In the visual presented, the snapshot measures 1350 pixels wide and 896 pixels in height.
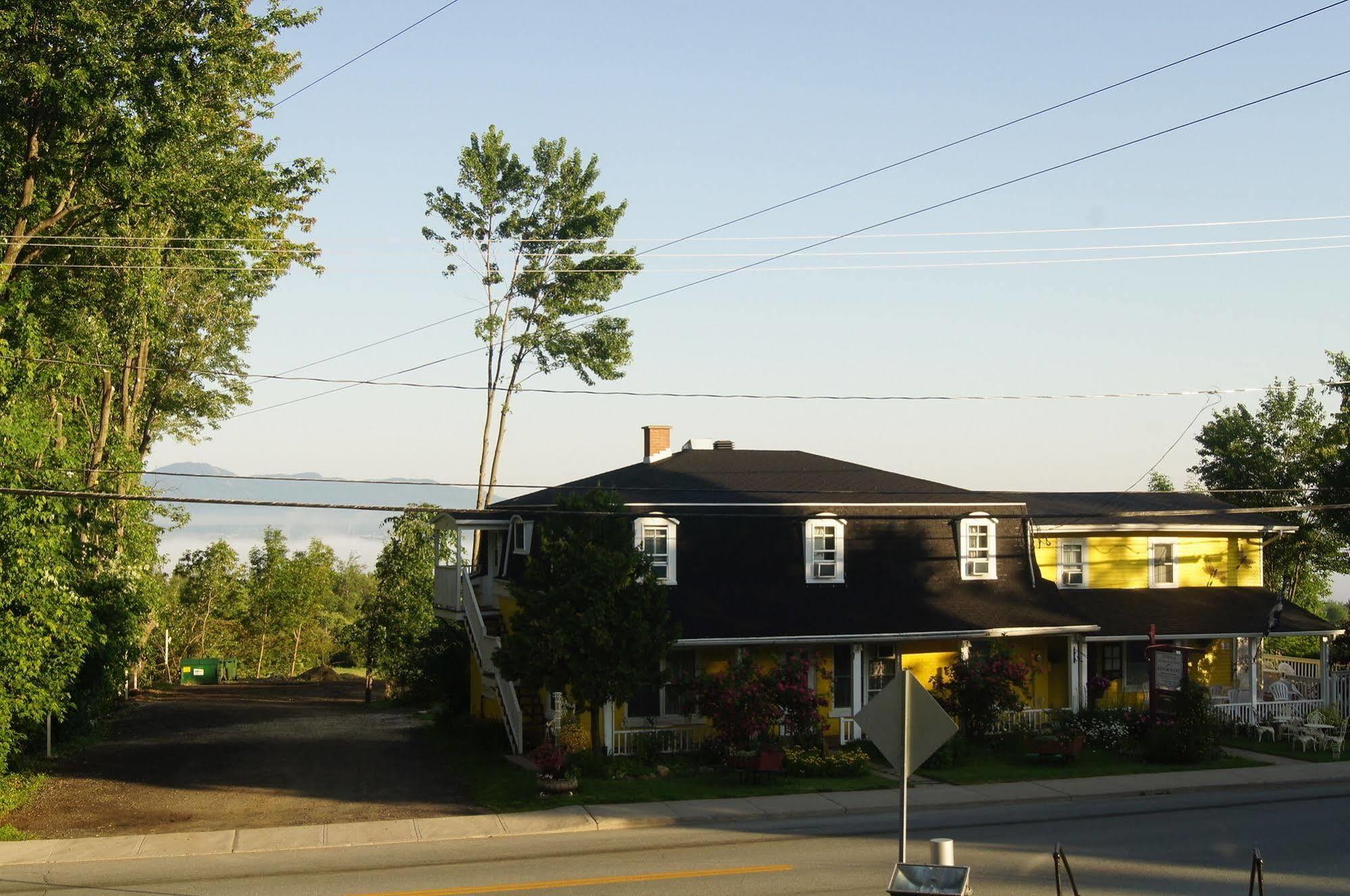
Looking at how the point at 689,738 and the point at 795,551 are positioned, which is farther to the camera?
the point at 795,551

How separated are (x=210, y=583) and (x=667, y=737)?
44.9m

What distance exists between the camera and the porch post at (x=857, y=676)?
29922mm

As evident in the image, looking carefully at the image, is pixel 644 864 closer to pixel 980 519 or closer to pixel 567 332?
pixel 980 519

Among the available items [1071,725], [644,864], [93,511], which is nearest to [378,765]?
[93,511]

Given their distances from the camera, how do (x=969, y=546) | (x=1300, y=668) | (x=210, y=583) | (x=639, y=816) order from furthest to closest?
1. (x=210, y=583)
2. (x=1300, y=668)
3. (x=969, y=546)
4. (x=639, y=816)

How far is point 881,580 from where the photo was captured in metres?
31.0

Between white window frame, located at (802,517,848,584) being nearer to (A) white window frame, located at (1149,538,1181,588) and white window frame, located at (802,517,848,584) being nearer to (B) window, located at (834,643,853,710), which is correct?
(B) window, located at (834,643,853,710)

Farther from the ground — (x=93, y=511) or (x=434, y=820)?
(x=93, y=511)

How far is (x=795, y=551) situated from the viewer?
30.6 metres

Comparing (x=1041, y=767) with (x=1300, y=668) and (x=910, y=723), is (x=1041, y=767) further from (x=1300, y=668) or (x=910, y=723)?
(x=1300, y=668)

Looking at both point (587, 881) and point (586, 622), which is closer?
point (587, 881)

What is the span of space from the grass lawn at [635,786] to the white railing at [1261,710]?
12.2 m

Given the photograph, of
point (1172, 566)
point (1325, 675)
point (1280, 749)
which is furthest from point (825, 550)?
point (1325, 675)

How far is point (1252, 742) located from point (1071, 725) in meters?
6.18
